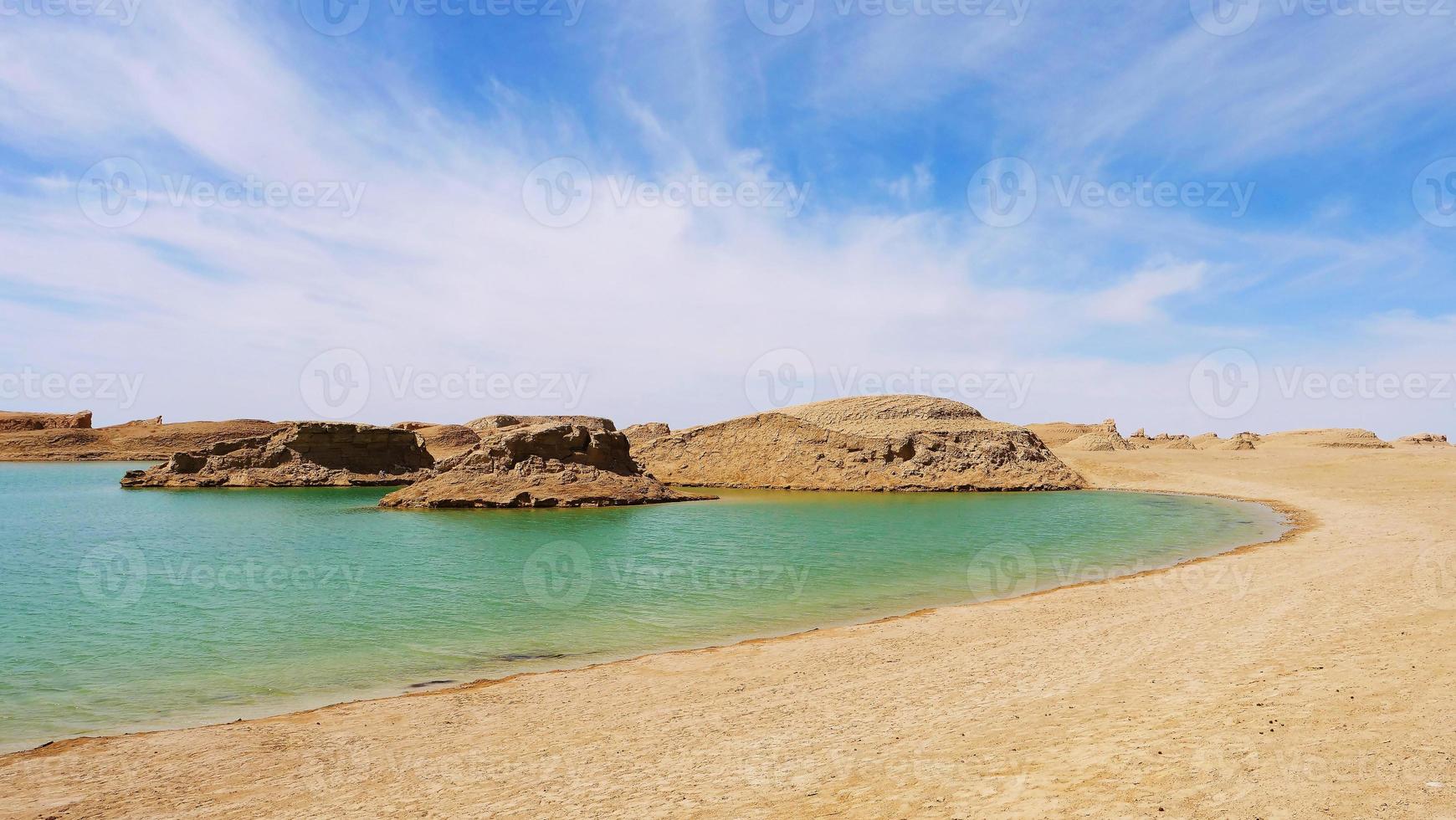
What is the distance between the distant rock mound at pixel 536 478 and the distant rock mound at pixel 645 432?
2254cm

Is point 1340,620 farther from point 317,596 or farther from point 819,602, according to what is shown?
point 317,596

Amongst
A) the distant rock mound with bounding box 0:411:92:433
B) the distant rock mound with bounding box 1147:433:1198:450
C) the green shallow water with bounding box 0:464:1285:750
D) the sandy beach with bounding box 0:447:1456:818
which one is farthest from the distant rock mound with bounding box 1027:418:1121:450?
the distant rock mound with bounding box 0:411:92:433

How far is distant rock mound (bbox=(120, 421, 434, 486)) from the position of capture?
49250mm

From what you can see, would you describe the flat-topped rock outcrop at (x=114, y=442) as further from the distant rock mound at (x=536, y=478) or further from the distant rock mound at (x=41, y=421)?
the distant rock mound at (x=536, y=478)

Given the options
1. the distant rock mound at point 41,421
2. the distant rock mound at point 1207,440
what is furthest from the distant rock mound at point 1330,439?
the distant rock mound at point 41,421

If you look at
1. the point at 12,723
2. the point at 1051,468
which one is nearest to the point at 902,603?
the point at 12,723

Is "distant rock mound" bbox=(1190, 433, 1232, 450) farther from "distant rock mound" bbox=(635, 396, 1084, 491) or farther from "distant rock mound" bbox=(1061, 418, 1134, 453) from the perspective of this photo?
"distant rock mound" bbox=(635, 396, 1084, 491)

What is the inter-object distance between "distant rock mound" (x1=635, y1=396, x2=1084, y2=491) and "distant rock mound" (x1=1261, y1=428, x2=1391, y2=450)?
166 ft

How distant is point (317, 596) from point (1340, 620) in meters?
17.6

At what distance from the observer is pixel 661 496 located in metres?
38.9

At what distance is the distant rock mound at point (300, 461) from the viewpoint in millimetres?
49250

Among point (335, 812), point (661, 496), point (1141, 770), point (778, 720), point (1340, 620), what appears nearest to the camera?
point (1141, 770)

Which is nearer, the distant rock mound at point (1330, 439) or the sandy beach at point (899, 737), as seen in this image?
the sandy beach at point (899, 737)

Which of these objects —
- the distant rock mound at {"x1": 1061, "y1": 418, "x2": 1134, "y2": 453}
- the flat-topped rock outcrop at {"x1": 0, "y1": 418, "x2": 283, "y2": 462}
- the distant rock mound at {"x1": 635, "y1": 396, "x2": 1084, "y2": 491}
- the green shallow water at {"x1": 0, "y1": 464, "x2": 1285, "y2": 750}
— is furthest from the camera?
the flat-topped rock outcrop at {"x1": 0, "y1": 418, "x2": 283, "y2": 462}
